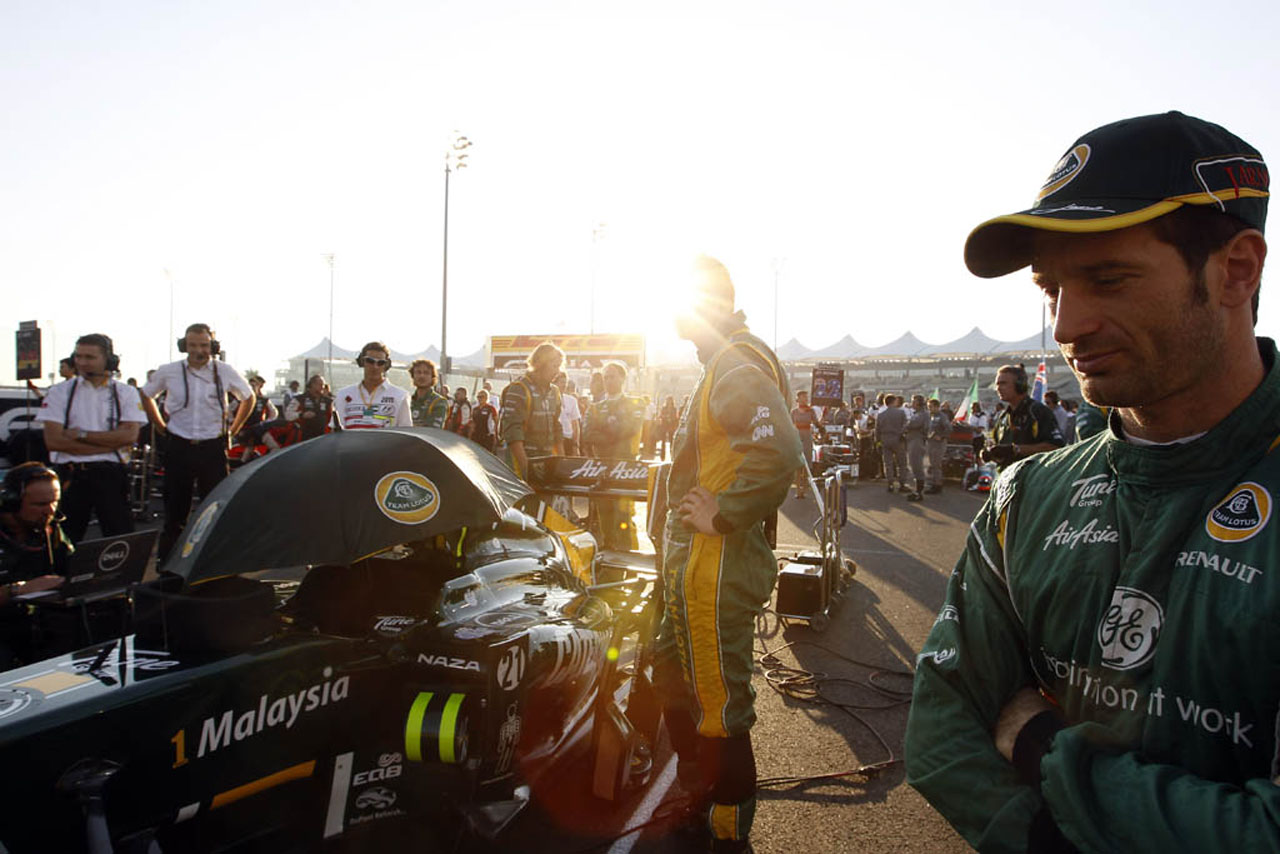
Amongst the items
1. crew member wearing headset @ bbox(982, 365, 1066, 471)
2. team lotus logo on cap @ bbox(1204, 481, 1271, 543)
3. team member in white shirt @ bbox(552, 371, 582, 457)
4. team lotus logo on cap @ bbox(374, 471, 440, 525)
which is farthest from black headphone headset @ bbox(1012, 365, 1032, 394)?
team lotus logo on cap @ bbox(1204, 481, 1271, 543)

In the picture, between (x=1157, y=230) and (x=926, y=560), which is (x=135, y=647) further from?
(x=926, y=560)

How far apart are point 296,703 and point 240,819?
12.4 inches

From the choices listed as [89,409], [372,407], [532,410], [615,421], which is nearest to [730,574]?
[372,407]

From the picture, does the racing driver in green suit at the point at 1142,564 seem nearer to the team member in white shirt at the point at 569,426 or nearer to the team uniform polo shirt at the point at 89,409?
the team uniform polo shirt at the point at 89,409

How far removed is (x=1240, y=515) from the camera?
922 mm

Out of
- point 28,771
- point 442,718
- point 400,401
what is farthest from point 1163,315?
point 400,401

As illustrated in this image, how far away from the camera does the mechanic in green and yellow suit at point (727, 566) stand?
2.54m

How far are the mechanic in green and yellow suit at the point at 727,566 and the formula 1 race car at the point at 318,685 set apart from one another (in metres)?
0.44

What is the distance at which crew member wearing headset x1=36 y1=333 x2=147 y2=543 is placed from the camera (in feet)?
16.9

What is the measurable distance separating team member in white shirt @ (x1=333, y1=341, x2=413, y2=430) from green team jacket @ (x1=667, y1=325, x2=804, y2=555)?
12.0 ft

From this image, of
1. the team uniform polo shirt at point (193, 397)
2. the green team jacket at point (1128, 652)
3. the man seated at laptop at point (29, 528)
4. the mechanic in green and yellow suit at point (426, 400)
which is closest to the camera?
the green team jacket at point (1128, 652)

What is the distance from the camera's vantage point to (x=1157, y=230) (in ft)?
3.21

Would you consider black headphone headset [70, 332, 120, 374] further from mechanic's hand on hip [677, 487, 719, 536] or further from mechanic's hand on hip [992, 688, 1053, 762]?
mechanic's hand on hip [992, 688, 1053, 762]

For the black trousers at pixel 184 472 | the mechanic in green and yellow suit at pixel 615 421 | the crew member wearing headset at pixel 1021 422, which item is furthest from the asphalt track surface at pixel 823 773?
the black trousers at pixel 184 472
